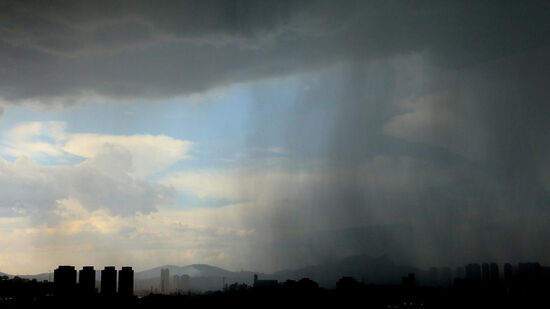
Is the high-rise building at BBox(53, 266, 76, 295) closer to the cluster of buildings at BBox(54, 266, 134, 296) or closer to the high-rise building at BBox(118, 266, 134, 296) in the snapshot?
the cluster of buildings at BBox(54, 266, 134, 296)

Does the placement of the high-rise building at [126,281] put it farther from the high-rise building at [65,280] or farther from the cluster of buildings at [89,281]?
the high-rise building at [65,280]

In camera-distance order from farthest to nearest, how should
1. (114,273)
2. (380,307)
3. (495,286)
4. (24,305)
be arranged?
1. (495,286)
2. (114,273)
3. (380,307)
4. (24,305)

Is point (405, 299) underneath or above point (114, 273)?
underneath

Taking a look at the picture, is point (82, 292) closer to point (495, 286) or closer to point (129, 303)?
point (129, 303)

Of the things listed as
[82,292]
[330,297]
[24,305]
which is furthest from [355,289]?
[24,305]

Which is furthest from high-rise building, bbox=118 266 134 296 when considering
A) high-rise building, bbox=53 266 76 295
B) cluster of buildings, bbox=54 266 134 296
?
high-rise building, bbox=53 266 76 295

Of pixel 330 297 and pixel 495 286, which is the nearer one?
pixel 330 297
